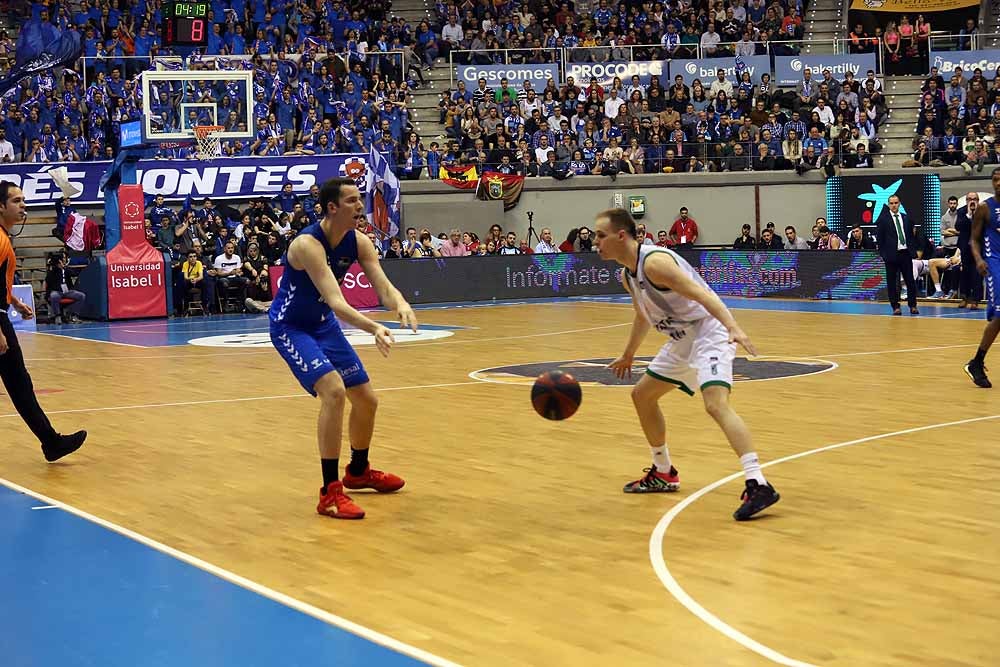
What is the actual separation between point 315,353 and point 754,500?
8.59ft

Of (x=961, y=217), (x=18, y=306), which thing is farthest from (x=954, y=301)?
(x=18, y=306)

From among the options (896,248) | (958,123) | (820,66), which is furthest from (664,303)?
(820,66)

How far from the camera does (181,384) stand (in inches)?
583

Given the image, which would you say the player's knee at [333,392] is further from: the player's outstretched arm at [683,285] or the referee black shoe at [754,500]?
the referee black shoe at [754,500]

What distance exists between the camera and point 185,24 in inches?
1200

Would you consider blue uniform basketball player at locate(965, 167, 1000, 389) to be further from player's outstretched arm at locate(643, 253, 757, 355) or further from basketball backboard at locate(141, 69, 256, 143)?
basketball backboard at locate(141, 69, 256, 143)

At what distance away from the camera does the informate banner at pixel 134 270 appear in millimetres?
25734

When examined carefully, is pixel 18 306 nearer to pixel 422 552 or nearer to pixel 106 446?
pixel 106 446

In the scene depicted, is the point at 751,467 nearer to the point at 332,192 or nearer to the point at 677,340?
the point at 677,340

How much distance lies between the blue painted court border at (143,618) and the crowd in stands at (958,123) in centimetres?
2816

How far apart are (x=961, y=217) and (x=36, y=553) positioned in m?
18.0

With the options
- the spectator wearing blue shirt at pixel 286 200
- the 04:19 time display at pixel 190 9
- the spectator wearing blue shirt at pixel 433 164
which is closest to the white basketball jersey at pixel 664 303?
the spectator wearing blue shirt at pixel 286 200

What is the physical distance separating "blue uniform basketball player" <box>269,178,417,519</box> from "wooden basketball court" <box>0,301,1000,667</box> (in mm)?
447

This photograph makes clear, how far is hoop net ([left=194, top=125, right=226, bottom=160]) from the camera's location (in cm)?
2689
